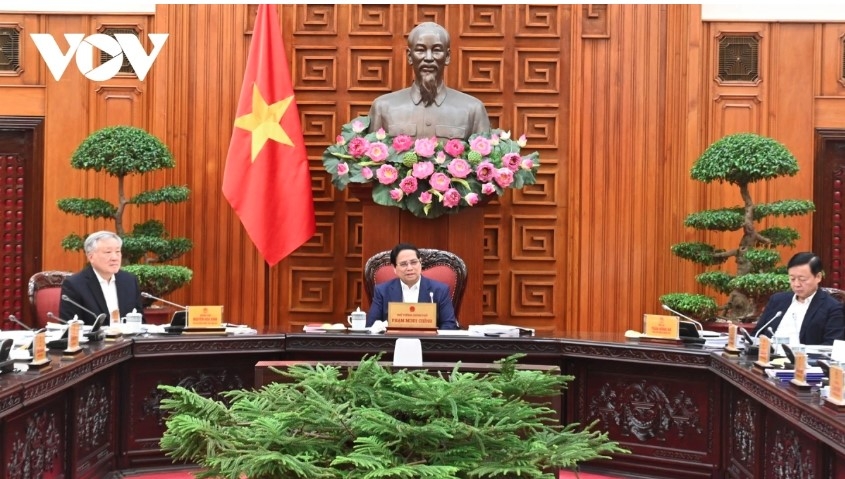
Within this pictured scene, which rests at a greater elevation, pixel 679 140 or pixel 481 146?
pixel 679 140

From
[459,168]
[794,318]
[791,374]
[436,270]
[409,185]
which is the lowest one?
[791,374]

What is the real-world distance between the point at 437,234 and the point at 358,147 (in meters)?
0.71

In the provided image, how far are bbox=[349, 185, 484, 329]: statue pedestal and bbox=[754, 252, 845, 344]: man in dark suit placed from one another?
1.95m

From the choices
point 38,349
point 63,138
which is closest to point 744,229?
point 38,349

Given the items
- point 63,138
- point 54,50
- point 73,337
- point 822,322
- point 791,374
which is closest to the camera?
point 791,374

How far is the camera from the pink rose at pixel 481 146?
18.9 ft

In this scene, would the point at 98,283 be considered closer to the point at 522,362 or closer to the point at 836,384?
the point at 522,362

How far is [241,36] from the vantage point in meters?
6.66

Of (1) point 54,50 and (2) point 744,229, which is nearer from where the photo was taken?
(2) point 744,229

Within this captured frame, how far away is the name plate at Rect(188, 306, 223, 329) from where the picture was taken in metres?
4.60

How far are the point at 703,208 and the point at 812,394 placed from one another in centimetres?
369

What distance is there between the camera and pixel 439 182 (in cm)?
565

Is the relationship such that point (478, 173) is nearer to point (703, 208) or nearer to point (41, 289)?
point (703, 208)

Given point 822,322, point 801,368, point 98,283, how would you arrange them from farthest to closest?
1. point 98,283
2. point 822,322
3. point 801,368
